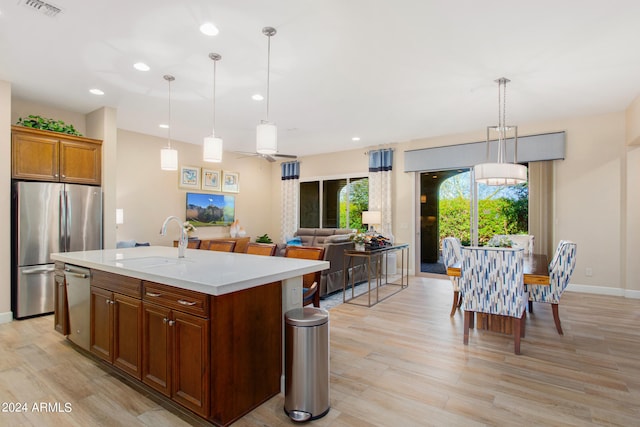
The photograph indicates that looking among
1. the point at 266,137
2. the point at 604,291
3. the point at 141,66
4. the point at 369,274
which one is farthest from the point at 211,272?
the point at 604,291

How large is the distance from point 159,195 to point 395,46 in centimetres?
536

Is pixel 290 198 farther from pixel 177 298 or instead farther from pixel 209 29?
pixel 177 298

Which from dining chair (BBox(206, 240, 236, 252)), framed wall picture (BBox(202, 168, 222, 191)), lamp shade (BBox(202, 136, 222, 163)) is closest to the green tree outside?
dining chair (BBox(206, 240, 236, 252))

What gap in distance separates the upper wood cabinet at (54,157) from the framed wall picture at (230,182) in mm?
3218

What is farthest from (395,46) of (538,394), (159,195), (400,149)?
(159,195)

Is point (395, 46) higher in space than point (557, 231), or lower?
higher

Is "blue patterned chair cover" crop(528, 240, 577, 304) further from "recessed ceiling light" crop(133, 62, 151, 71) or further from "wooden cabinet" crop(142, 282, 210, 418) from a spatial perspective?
"recessed ceiling light" crop(133, 62, 151, 71)

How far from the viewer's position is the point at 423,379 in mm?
2432

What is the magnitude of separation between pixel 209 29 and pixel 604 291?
6.38m

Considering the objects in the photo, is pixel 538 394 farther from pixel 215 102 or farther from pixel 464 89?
pixel 215 102

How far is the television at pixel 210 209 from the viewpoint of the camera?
7.02 metres

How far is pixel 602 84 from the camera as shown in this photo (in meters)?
3.87

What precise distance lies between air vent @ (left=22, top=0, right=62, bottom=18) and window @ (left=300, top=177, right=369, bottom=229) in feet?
19.5

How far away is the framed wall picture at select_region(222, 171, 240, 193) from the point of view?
7668 millimetres
